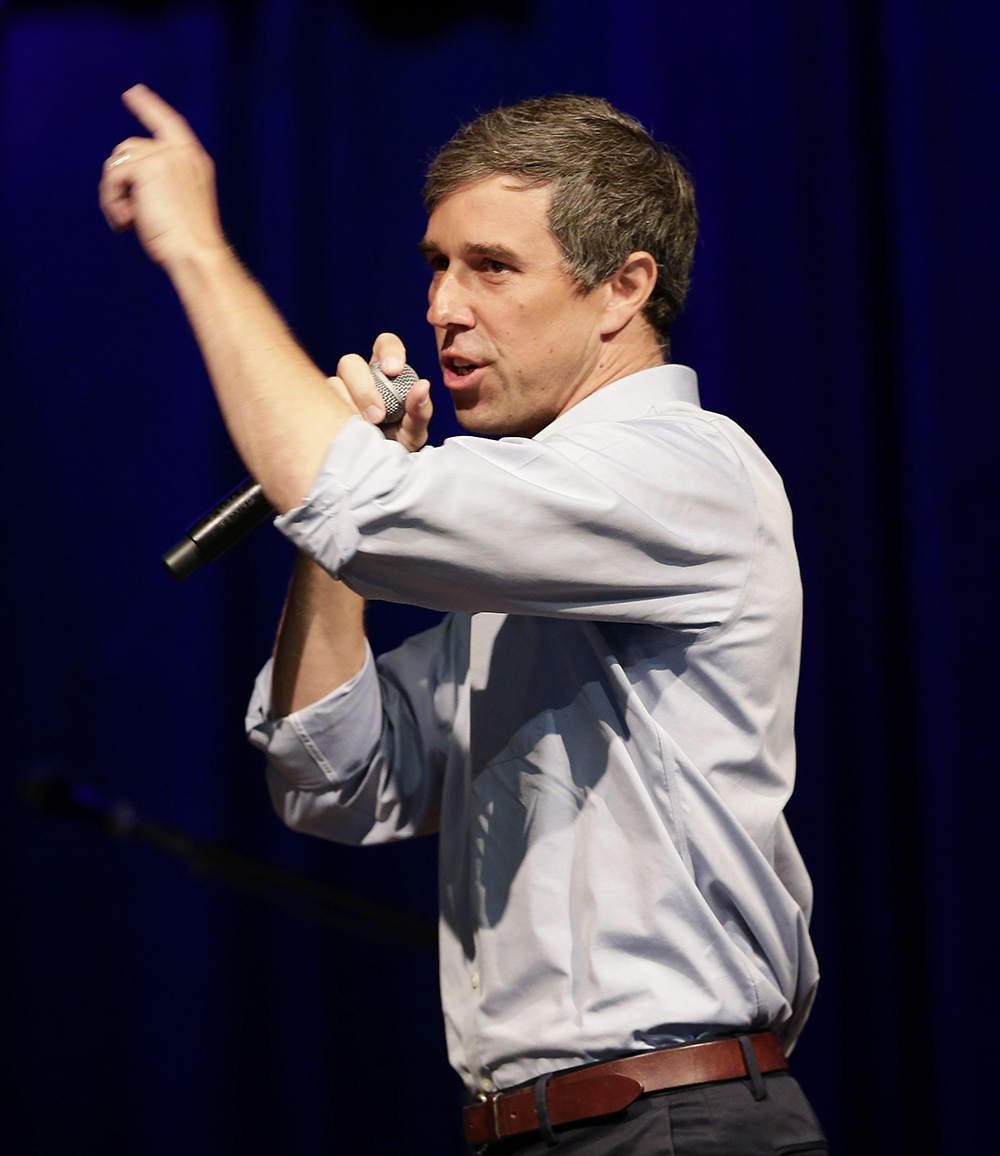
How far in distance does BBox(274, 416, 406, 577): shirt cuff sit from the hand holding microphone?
0.60 feet

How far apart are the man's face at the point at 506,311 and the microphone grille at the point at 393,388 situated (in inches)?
1.9

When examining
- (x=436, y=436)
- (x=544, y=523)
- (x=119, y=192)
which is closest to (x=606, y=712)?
(x=544, y=523)

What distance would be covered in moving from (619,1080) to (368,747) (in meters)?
0.52

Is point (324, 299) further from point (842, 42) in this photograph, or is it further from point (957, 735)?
point (957, 735)

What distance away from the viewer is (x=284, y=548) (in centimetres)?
253

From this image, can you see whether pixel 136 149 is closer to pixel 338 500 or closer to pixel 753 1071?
pixel 338 500

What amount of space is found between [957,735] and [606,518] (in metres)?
1.37

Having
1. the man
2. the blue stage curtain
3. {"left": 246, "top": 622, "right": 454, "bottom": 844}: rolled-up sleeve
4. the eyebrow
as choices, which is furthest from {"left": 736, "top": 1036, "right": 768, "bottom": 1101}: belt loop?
the blue stage curtain

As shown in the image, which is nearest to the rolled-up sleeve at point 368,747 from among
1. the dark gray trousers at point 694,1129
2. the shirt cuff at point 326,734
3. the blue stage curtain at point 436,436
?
the shirt cuff at point 326,734

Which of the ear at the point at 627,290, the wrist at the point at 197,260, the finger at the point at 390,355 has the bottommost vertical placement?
the finger at the point at 390,355

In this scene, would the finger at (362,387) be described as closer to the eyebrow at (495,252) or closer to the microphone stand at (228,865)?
the eyebrow at (495,252)

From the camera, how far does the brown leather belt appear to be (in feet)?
3.98

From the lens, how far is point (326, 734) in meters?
1.53

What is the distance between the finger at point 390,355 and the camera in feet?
4.61
